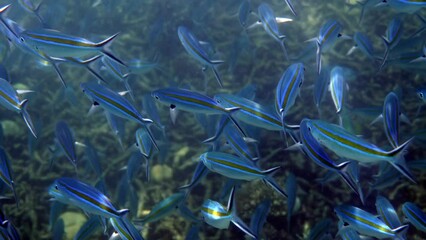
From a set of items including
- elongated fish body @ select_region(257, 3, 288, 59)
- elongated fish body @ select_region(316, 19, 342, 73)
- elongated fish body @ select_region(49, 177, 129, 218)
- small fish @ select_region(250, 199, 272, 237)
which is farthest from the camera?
elongated fish body @ select_region(257, 3, 288, 59)

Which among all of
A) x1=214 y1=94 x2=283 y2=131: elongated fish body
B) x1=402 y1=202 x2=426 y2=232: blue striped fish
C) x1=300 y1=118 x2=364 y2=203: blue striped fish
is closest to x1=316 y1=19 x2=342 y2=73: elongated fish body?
x1=214 y1=94 x2=283 y2=131: elongated fish body

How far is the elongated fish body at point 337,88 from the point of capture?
9.69ft

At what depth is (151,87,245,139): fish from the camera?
2760 millimetres

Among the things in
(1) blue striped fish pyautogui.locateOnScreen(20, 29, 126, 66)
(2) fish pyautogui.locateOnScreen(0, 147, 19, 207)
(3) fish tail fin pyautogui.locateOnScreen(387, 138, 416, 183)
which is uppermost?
(1) blue striped fish pyautogui.locateOnScreen(20, 29, 126, 66)

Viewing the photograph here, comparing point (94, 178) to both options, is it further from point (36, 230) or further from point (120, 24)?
point (120, 24)

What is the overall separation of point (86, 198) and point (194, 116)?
354 cm

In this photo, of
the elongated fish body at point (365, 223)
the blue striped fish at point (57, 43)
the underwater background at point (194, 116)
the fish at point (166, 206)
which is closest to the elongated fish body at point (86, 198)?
the fish at point (166, 206)

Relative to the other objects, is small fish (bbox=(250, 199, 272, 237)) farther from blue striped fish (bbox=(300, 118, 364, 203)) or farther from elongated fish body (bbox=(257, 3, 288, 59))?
elongated fish body (bbox=(257, 3, 288, 59))

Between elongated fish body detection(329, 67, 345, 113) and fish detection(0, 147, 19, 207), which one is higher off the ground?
fish detection(0, 147, 19, 207)

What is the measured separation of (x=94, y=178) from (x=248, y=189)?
278 cm

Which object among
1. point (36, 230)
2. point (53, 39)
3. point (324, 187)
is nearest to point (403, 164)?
point (324, 187)

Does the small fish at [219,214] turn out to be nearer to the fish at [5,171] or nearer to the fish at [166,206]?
the fish at [166,206]

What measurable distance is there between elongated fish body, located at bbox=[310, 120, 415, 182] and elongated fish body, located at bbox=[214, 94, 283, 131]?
401mm

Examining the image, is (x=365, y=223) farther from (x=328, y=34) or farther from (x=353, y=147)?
(x=328, y=34)
